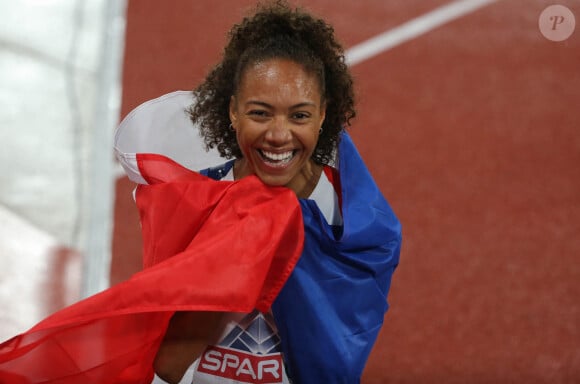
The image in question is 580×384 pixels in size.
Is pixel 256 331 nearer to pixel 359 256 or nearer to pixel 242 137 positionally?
pixel 359 256

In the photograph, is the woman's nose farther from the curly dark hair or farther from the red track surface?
the red track surface

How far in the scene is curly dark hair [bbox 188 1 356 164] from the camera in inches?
73.3

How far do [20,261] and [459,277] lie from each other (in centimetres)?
168

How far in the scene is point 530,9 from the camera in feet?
13.8

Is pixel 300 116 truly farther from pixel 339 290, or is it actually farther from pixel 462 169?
pixel 462 169

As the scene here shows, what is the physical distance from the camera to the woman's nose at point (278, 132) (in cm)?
178

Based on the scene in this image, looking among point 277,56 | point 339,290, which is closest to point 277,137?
point 277,56

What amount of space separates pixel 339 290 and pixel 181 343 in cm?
35

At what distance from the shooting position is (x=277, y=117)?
179 centimetres

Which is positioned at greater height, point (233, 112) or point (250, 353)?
point (233, 112)

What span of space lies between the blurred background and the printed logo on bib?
110 cm

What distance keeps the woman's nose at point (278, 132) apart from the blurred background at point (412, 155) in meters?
1.37

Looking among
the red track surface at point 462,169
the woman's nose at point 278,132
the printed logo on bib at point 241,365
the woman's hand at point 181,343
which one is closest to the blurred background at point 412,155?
the red track surface at point 462,169

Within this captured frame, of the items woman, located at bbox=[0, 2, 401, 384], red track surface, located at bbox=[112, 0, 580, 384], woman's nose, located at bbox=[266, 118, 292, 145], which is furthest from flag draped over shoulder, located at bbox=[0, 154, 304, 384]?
red track surface, located at bbox=[112, 0, 580, 384]
